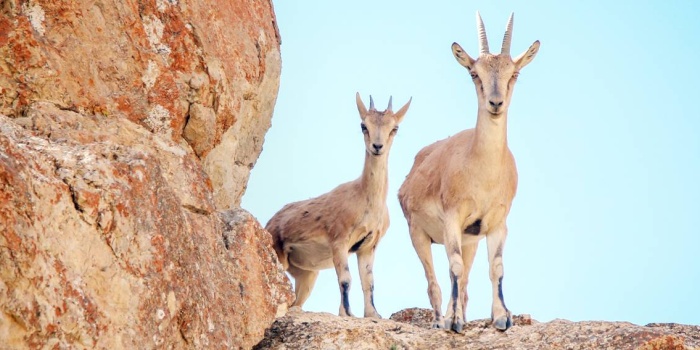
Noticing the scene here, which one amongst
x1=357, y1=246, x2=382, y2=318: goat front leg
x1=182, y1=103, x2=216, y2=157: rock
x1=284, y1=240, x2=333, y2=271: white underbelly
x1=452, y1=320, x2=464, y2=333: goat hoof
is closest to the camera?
x1=182, y1=103, x2=216, y2=157: rock

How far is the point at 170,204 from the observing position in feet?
28.0

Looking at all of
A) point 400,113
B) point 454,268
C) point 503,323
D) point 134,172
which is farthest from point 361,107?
point 134,172

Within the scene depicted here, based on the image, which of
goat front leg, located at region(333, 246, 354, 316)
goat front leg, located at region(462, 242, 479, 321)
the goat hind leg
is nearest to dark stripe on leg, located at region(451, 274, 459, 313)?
goat front leg, located at region(462, 242, 479, 321)

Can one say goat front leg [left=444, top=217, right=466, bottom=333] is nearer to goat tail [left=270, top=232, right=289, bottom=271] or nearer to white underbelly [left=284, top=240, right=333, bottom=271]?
white underbelly [left=284, top=240, right=333, bottom=271]

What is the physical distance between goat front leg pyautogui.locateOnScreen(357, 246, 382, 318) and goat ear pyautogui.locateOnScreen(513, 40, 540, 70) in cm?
323

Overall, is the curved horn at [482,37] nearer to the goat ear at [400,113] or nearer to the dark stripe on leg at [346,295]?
the goat ear at [400,113]

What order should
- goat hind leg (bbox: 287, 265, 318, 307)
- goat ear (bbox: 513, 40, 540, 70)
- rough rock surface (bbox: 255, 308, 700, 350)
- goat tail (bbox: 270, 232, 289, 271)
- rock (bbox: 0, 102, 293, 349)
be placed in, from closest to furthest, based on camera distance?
rock (bbox: 0, 102, 293, 349)
rough rock surface (bbox: 255, 308, 700, 350)
goat ear (bbox: 513, 40, 540, 70)
goat tail (bbox: 270, 232, 289, 271)
goat hind leg (bbox: 287, 265, 318, 307)

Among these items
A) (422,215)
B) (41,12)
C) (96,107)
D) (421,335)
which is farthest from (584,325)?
(41,12)

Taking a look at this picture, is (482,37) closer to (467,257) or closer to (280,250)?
(467,257)

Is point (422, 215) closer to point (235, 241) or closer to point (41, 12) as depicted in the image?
point (235, 241)

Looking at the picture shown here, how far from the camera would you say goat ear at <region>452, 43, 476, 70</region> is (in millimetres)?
13031

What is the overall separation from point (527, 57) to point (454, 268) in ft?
8.98

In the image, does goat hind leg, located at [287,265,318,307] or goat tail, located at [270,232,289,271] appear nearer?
goat tail, located at [270,232,289,271]

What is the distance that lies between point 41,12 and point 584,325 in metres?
5.69
